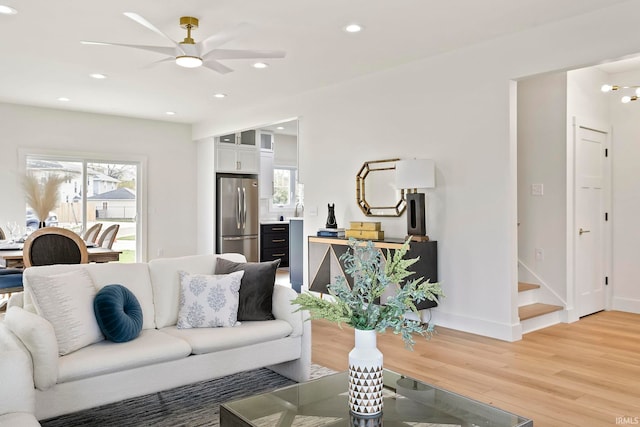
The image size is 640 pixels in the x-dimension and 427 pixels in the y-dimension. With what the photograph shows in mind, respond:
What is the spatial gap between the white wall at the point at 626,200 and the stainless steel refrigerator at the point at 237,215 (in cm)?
548

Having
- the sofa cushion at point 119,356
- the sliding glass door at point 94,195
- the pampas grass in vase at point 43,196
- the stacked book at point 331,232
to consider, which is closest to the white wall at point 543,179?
the stacked book at point 331,232

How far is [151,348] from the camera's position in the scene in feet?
8.61

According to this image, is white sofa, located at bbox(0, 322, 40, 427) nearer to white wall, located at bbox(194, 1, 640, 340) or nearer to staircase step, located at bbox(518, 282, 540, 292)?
white wall, located at bbox(194, 1, 640, 340)

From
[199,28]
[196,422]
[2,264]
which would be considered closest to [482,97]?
[199,28]

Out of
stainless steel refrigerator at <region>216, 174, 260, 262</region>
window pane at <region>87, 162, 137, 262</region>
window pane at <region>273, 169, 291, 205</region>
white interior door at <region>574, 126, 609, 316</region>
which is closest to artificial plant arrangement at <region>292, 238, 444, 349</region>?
white interior door at <region>574, 126, 609, 316</region>

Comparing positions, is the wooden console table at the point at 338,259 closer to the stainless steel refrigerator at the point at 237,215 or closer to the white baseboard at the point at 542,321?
the white baseboard at the point at 542,321

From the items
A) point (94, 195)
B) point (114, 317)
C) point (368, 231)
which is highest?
point (94, 195)

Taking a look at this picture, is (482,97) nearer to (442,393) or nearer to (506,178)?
(506,178)

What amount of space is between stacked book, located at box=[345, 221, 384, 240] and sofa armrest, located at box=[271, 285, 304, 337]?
6.56 feet

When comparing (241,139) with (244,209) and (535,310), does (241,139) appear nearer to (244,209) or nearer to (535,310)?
(244,209)

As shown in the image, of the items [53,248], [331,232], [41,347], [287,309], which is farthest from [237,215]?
[41,347]

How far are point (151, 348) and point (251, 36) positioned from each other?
2.81m

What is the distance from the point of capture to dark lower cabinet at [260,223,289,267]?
902 cm

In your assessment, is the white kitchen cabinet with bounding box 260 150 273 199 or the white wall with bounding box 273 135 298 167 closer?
the white kitchen cabinet with bounding box 260 150 273 199
